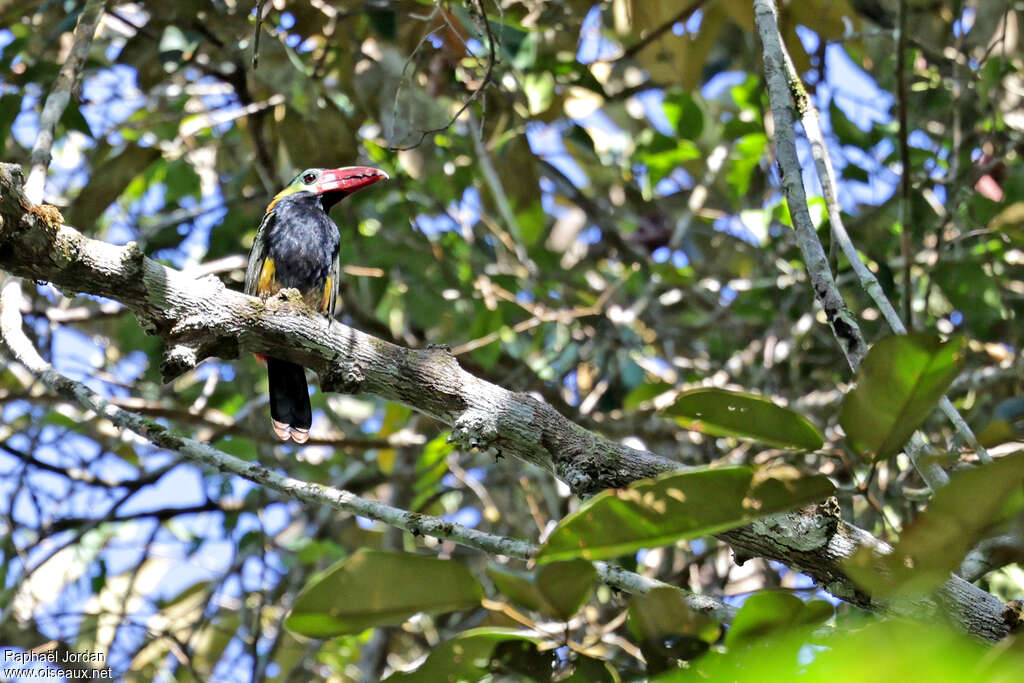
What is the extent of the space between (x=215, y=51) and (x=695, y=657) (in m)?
3.47

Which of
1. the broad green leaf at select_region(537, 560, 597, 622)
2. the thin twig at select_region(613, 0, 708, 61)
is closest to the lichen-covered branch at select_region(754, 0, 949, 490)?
the broad green leaf at select_region(537, 560, 597, 622)

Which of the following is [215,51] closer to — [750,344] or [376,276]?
[376,276]

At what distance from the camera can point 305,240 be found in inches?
156

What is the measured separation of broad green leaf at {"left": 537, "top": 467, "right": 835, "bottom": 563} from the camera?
1239 mm

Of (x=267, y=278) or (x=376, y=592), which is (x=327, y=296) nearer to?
(x=267, y=278)

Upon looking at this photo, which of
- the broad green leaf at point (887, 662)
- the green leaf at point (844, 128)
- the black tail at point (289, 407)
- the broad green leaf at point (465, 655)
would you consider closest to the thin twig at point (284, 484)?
the broad green leaf at point (465, 655)

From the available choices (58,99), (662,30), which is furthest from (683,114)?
(58,99)

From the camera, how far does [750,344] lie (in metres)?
4.65

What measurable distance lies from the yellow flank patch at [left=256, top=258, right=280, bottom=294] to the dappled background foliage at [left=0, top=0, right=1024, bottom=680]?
0.45 feet

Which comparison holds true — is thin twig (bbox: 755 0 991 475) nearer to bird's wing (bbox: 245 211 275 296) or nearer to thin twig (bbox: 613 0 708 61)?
thin twig (bbox: 613 0 708 61)

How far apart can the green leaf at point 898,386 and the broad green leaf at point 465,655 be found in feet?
1.71

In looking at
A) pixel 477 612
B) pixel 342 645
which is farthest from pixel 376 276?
pixel 342 645

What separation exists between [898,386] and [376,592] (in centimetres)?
69

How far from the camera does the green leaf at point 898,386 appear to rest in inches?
49.4
